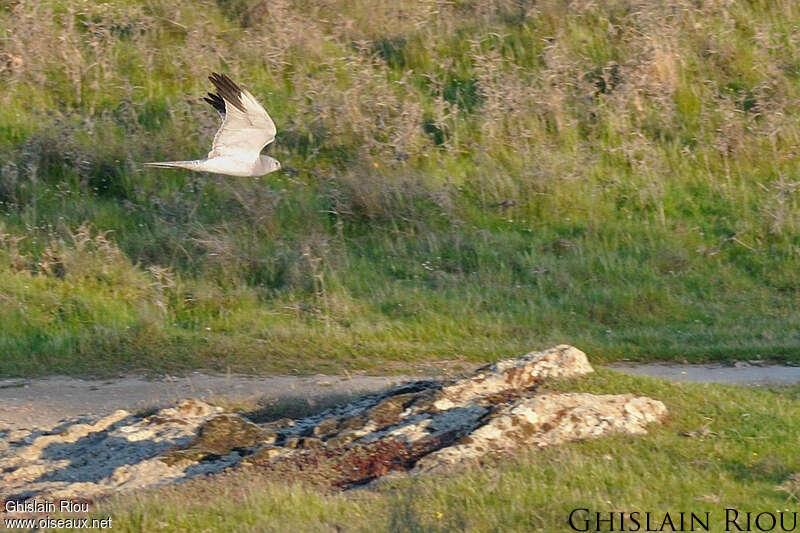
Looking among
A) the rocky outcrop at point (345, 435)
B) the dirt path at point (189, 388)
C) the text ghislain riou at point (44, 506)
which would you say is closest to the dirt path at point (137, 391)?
the dirt path at point (189, 388)

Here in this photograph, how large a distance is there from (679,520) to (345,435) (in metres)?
2.09

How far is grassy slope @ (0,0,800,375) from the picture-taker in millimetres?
9375

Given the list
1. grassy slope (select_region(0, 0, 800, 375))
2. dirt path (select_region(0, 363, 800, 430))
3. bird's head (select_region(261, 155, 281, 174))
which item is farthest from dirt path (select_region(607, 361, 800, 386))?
bird's head (select_region(261, 155, 281, 174))

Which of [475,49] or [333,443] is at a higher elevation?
[475,49]

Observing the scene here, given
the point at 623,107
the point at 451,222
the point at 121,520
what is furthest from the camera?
the point at 623,107

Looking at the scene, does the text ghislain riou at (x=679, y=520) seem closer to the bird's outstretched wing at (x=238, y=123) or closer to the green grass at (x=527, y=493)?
the green grass at (x=527, y=493)

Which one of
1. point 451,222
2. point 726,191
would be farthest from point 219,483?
point 726,191

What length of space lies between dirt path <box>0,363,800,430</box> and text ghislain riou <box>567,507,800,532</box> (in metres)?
3.07

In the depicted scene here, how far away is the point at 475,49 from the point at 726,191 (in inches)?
153

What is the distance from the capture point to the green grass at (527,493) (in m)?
5.11

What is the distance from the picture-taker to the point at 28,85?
42.4ft

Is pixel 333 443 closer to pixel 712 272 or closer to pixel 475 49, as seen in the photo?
pixel 712 272

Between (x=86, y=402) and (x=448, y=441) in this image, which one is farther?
(x=86, y=402)

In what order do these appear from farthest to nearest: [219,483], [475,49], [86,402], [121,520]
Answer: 1. [475,49]
2. [86,402]
3. [219,483]
4. [121,520]
